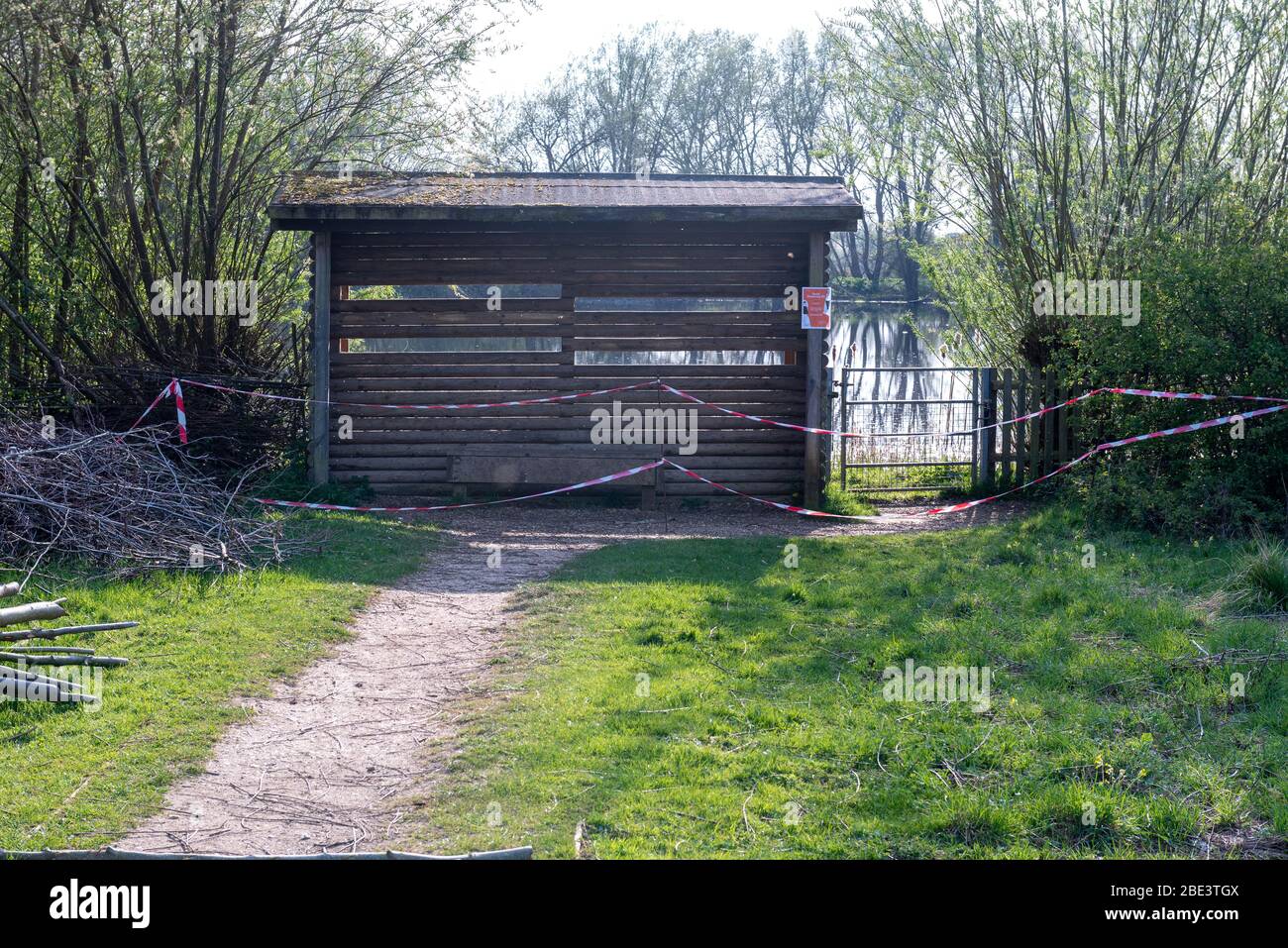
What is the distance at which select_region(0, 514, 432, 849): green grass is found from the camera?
523cm

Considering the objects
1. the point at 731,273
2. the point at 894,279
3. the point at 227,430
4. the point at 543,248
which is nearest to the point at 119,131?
the point at 227,430

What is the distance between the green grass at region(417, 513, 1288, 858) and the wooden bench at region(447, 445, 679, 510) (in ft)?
14.5

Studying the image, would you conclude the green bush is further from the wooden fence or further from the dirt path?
the dirt path

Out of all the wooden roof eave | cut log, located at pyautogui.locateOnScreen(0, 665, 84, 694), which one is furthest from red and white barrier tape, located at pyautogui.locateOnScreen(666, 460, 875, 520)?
cut log, located at pyautogui.locateOnScreen(0, 665, 84, 694)

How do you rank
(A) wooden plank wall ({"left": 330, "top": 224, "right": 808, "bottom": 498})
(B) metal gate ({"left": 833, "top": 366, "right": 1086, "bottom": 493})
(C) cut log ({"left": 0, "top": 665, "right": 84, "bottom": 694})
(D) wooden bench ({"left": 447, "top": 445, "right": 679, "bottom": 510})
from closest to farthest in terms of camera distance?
(C) cut log ({"left": 0, "top": 665, "right": 84, "bottom": 694}) → (D) wooden bench ({"left": 447, "top": 445, "right": 679, "bottom": 510}) → (A) wooden plank wall ({"left": 330, "top": 224, "right": 808, "bottom": 498}) → (B) metal gate ({"left": 833, "top": 366, "right": 1086, "bottom": 493})

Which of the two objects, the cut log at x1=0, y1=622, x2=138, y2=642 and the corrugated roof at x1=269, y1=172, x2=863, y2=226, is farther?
the corrugated roof at x1=269, y1=172, x2=863, y2=226

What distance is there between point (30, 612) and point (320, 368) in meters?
7.33

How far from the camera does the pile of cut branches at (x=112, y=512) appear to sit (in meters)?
9.33

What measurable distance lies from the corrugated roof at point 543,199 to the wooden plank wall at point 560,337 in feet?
1.36

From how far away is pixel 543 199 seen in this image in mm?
14086

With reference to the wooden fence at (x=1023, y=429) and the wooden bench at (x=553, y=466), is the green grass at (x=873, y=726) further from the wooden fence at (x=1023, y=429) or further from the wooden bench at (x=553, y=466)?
the wooden fence at (x=1023, y=429)

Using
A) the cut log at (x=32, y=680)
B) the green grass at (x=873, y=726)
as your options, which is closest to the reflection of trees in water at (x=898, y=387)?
the green grass at (x=873, y=726)

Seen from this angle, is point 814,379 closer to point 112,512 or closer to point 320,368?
point 320,368

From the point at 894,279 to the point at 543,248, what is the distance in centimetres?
4777
